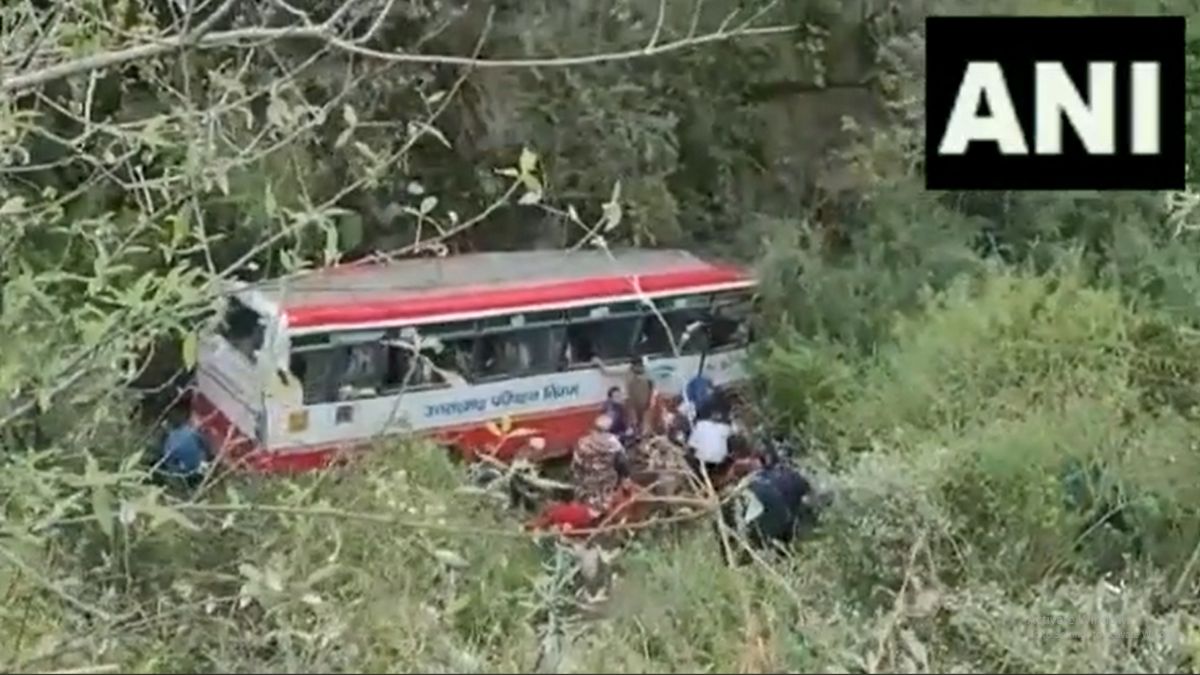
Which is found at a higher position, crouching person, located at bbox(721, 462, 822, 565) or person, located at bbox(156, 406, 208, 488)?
person, located at bbox(156, 406, 208, 488)

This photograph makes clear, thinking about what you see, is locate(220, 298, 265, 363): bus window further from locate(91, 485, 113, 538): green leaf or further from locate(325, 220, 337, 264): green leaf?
locate(91, 485, 113, 538): green leaf

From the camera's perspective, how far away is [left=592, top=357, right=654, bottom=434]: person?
11.6 ft

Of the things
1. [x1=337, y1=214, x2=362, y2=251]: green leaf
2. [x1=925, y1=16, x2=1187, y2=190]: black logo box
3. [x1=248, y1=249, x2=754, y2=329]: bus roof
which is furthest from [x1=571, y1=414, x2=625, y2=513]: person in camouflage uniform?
[x1=925, y1=16, x2=1187, y2=190]: black logo box

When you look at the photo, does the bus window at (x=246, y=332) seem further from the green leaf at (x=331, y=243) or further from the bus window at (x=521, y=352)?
the green leaf at (x=331, y=243)

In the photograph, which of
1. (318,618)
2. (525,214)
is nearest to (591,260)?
(525,214)

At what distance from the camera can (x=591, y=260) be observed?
3.67 metres

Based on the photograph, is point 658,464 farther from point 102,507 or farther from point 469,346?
point 102,507

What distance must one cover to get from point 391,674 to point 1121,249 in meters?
2.88

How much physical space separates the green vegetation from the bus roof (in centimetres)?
7

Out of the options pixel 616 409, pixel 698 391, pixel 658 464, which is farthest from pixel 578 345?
pixel 658 464

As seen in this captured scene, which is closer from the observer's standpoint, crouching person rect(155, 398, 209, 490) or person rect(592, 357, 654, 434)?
crouching person rect(155, 398, 209, 490)

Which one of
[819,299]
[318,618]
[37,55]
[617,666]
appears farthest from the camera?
[819,299]

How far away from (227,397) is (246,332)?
0.48 ft

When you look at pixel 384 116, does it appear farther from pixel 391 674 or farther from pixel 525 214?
pixel 391 674
